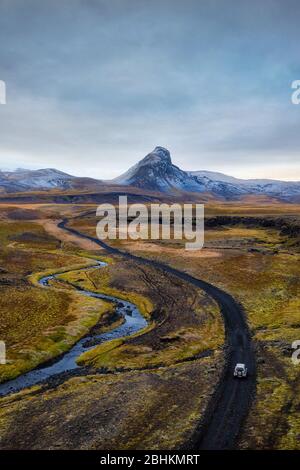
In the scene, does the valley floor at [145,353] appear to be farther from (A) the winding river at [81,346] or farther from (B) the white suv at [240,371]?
(B) the white suv at [240,371]

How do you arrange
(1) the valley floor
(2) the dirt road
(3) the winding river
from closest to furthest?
(2) the dirt road < (1) the valley floor < (3) the winding river

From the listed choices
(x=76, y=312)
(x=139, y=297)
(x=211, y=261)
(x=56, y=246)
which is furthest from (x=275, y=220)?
(x=76, y=312)

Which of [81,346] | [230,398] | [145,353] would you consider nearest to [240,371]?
[230,398]

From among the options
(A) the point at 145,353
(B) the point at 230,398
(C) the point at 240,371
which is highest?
(C) the point at 240,371

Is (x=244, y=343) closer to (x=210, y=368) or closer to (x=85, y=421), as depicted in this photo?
(x=210, y=368)

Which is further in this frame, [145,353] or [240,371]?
[145,353]

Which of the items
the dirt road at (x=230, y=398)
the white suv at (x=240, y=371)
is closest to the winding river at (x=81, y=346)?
the dirt road at (x=230, y=398)

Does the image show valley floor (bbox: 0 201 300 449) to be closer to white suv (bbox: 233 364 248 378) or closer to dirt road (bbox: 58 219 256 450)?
dirt road (bbox: 58 219 256 450)

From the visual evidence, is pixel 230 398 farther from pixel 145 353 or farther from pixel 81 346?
pixel 81 346

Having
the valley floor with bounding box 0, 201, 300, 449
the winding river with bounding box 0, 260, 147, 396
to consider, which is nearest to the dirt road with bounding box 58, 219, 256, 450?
the valley floor with bounding box 0, 201, 300, 449

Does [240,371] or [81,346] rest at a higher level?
[240,371]
